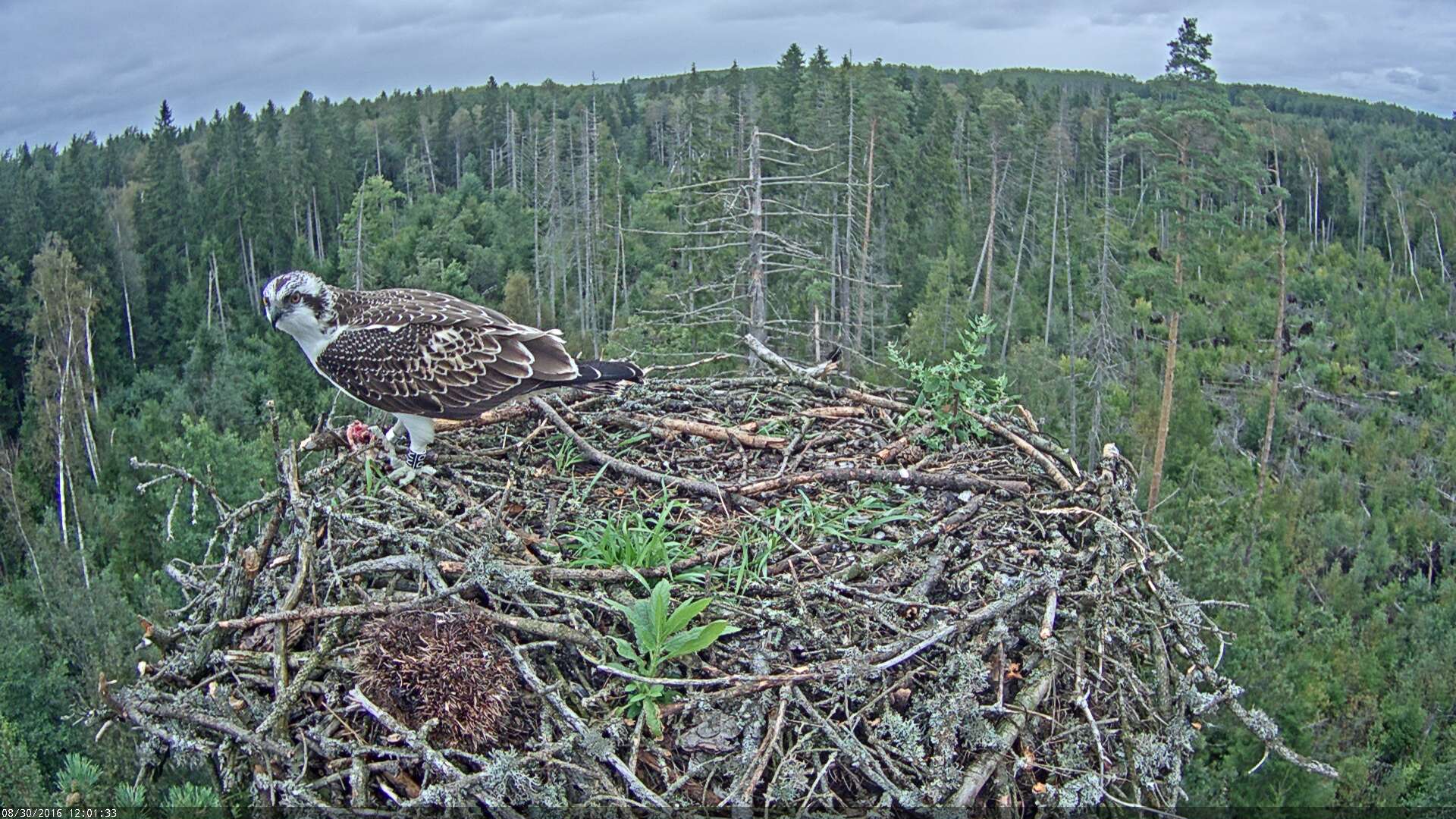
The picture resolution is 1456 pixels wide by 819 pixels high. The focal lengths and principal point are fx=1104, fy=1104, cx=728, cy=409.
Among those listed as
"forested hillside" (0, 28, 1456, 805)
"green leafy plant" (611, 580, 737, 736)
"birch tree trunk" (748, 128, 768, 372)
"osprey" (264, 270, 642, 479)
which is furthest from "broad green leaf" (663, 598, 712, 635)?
"birch tree trunk" (748, 128, 768, 372)

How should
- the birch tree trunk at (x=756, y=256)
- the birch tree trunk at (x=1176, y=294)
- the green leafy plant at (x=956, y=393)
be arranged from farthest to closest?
the birch tree trunk at (x=1176, y=294) < the birch tree trunk at (x=756, y=256) < the green leafy plant at (x=956, y=393)

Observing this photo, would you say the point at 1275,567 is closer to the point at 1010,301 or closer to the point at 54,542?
the point at 1010,301

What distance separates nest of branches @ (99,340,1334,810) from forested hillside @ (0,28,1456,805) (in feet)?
7.27

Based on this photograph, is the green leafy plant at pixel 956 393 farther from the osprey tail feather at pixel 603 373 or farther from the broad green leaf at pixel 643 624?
the broad green leaf at pixel 643 624

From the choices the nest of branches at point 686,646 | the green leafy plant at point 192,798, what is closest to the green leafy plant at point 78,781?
the nest of branches at point 686,646

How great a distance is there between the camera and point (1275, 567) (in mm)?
35062

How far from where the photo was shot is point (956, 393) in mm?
7223

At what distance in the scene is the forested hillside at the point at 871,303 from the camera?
27.5 meters

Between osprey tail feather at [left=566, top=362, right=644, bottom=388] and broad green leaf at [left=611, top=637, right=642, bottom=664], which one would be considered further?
osprey tail feather at [left=566, top=362, right=644, bottom=388]

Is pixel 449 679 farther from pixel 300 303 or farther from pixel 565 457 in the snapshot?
pixel 300 303

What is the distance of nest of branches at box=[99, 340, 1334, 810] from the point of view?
4.63 meters

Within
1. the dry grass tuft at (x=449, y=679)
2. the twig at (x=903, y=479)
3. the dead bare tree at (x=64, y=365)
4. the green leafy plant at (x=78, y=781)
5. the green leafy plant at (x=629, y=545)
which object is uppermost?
the twig at (x=903, y=479)

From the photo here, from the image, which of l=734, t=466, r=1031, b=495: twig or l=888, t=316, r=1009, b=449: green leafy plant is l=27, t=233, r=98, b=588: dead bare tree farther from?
l=734, t=466, r=1031, b=495: twig

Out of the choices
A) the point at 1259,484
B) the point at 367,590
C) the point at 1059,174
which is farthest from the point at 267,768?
the point at 1059,174
